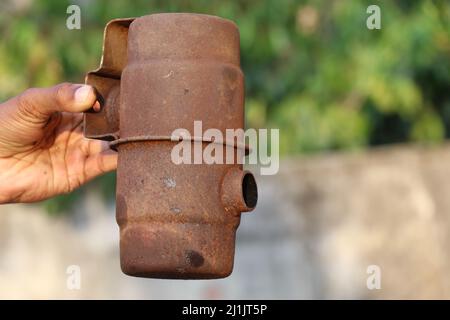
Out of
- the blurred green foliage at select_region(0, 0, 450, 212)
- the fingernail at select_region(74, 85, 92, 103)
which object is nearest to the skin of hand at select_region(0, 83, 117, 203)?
the fingernail at select_region(74, 85, 92, 103)

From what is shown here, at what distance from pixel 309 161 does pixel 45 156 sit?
3407 millimetres

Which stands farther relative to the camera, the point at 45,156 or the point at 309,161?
the point at 309,161

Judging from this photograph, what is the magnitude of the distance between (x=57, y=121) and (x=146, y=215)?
96 cm

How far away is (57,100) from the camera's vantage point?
11.0 ft

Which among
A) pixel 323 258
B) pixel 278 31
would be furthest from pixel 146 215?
pixel 278 31

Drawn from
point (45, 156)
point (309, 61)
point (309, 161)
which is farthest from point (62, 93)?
point (309, 61)

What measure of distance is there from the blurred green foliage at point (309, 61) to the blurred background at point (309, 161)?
0.01m

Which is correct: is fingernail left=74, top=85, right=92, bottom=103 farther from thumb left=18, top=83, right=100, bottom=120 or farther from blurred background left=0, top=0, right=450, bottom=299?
blurred background left=0, top=0, right=450, bottom=299

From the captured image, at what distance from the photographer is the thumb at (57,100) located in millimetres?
3248

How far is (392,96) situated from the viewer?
716 centimetres

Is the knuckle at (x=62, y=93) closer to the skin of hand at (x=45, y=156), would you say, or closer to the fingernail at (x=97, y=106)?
the fingernail at (x=97, y=106)

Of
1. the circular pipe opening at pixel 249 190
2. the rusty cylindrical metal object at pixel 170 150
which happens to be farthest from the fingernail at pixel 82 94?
the circular pipe opening at pixel 249 190

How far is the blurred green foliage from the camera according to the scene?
7.14 meters

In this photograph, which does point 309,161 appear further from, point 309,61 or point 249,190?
point 249,190
